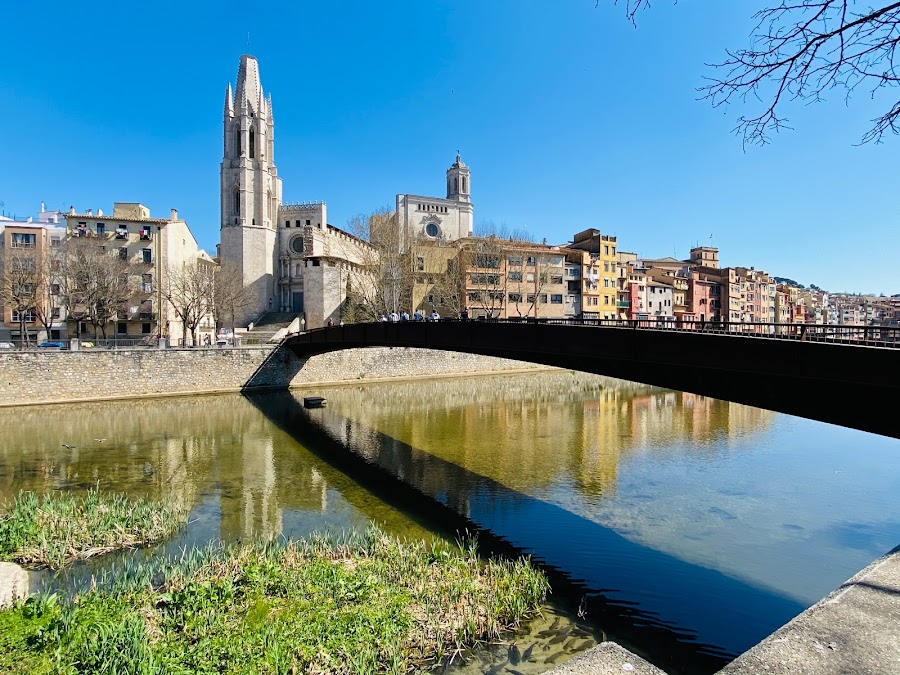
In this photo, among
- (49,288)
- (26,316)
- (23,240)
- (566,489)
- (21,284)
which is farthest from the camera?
(23,240)

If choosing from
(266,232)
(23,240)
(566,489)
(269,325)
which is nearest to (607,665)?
(566,489)

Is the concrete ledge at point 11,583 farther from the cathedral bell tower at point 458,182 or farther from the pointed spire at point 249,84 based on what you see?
the cathedral bell tower at point 458,182

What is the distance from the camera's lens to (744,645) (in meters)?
7.42

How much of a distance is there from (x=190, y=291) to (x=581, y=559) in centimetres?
4504

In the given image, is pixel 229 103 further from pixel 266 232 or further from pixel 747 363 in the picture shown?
pixel 747 363

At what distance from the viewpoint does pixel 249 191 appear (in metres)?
63.5

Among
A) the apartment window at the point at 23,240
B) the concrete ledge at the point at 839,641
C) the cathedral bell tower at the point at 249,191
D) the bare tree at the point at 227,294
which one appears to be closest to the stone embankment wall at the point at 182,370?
the bare tree at the point at 227,294

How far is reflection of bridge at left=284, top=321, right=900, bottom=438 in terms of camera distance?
26.1ft

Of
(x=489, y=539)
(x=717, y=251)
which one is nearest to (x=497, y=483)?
(x=489, y=539)

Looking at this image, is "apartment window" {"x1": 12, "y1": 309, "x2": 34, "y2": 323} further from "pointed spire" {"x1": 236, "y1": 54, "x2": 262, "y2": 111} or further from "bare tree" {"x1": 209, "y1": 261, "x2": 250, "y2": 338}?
"pointed spire" {"x1": 236, "y1": 54, "x2": 262, "y2": 111}

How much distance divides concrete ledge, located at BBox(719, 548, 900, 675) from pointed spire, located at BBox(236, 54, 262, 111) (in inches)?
2932

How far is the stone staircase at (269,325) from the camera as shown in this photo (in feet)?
167

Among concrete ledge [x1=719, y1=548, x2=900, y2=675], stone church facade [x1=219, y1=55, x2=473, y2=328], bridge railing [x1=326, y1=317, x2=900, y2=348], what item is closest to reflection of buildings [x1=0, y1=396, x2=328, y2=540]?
bridge railing [x1=326, y1=317, x2=900, y2=348]

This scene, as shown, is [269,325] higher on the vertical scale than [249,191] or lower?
lower
